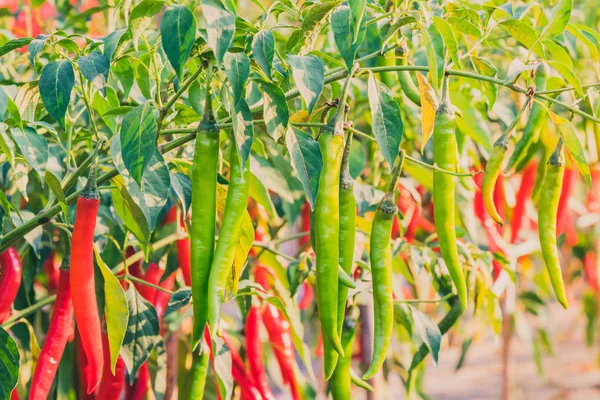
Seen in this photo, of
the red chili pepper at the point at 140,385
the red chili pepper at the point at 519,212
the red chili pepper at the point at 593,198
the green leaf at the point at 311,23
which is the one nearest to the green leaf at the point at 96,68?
the green leaf at the point at 311,23

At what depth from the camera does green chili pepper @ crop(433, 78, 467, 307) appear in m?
0.84

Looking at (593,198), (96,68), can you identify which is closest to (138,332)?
(96,68)

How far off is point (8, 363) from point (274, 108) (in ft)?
1.45

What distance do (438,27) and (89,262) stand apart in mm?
455

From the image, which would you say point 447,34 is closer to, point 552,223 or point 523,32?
point 523,32

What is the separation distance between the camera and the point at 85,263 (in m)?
0.87

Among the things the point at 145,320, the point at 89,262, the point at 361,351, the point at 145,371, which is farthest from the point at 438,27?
the point at 361,351

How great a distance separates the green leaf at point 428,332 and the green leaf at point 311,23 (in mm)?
491

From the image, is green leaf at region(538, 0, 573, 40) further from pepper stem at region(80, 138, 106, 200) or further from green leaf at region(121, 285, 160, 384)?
green leaf at region(121, 285, 160, 384)

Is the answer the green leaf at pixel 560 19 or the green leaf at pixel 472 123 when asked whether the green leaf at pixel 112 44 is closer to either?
the green leaf at pixel 560 19

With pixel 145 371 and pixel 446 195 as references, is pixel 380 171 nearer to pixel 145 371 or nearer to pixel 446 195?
pixel 145 371

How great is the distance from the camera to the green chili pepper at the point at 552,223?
0.90 metres

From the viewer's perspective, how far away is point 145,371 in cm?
125

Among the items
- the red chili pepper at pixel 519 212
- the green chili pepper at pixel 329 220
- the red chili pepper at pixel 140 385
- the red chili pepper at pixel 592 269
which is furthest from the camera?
the red chili pepper at pixel 592 269
